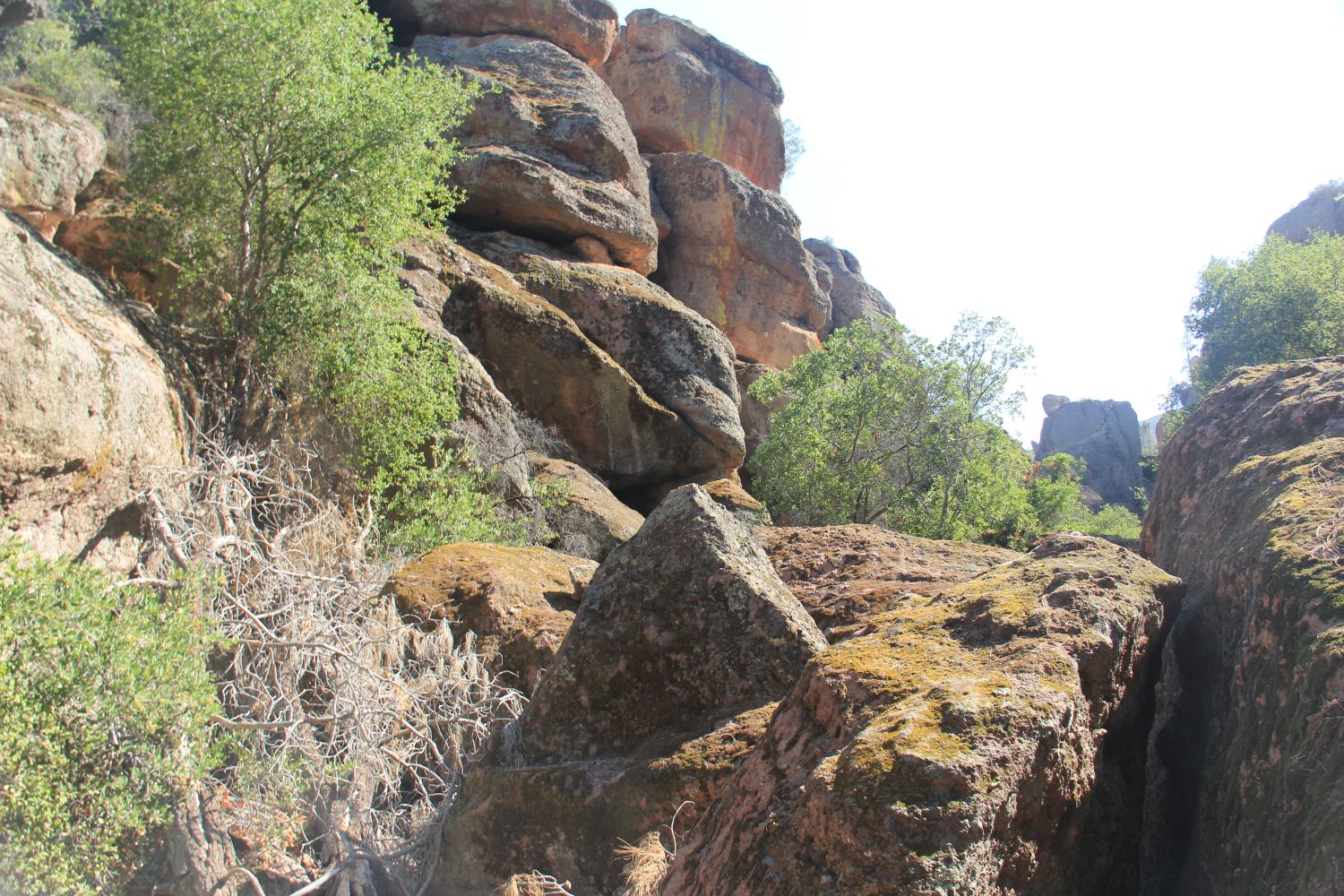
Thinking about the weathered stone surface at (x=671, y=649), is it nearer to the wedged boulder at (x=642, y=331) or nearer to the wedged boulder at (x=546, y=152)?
the wedged boulder at (x=642, y=331)

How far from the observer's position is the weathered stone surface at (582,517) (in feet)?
45.5

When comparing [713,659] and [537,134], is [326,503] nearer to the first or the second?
[713,659]

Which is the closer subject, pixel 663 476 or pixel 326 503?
pixel 326 503

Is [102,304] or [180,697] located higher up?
[102,304]

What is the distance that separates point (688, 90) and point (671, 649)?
27751mm

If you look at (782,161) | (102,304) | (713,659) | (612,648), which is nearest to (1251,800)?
(713,659)

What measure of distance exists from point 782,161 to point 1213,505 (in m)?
30.0

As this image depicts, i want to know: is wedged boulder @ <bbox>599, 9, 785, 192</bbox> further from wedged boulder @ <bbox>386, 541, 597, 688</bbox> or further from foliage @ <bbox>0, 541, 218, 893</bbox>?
foliage @ <bbox>0, 541, 218, 893</bbox>

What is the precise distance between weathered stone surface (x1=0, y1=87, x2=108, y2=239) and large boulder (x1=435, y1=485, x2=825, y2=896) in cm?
824

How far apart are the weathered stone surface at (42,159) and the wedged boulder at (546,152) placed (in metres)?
8.14

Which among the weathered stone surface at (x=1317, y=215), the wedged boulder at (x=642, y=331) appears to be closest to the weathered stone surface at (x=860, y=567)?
the wedged boulder at (x=642, y=331)

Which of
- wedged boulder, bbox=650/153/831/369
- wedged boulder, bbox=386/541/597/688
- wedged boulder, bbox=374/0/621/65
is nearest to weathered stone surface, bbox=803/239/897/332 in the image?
wedged boulder, bbox=650/153/831/369

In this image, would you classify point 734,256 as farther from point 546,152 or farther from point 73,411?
point 73,411

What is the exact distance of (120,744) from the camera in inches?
195
